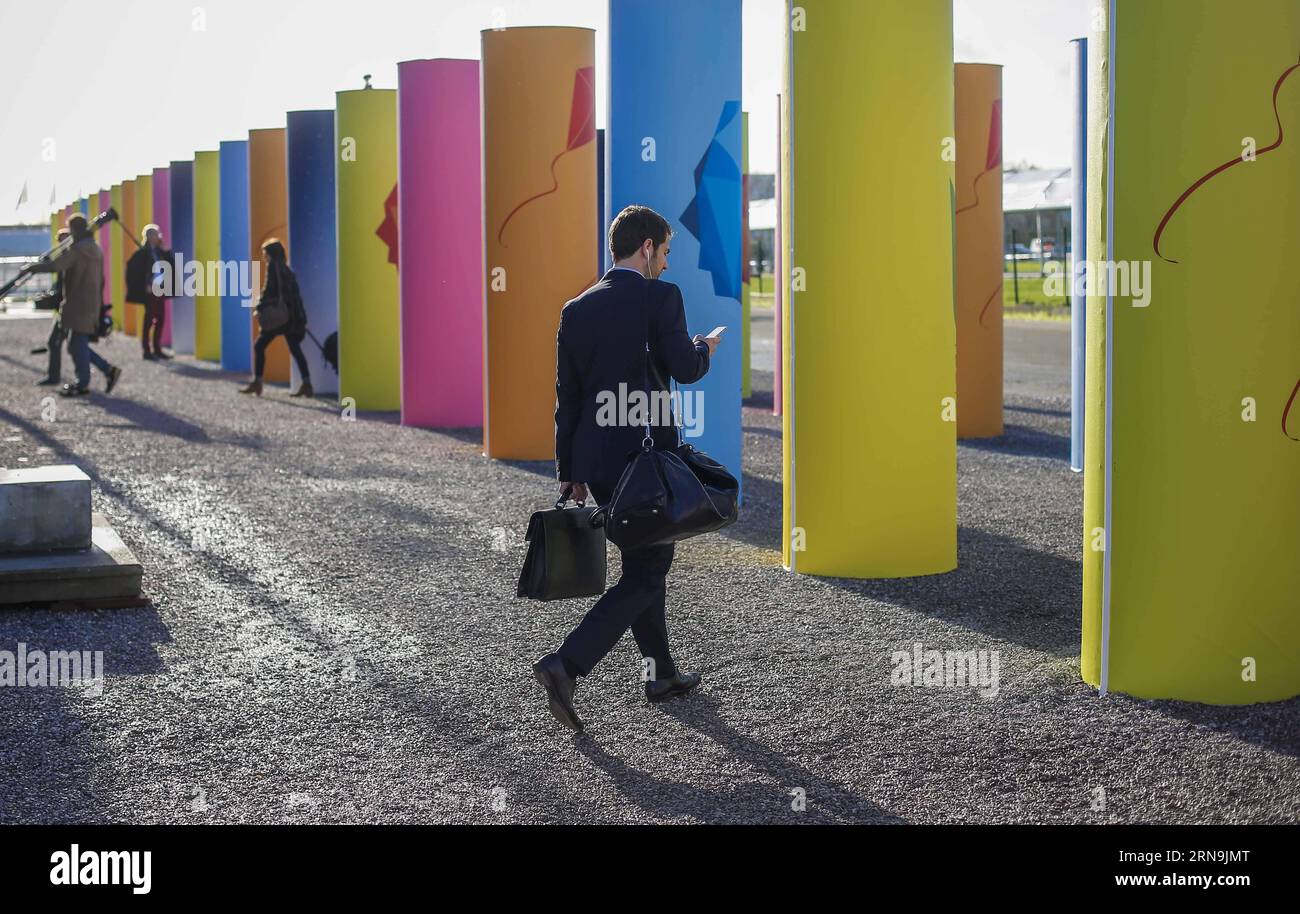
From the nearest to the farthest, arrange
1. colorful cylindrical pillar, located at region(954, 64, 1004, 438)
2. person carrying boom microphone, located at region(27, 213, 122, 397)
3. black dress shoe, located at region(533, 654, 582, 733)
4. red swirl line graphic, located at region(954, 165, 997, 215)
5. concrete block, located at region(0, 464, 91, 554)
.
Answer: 1. black dress shoe, located at region(533, 654, 582, 733)
2. concrete block, located at region(0, 464, 91, 554)
3. colorful cylindrical pillar, located at region(954, 64, 1004, 438)
4. red swirl line graphic, located at region(954, 165, 997, 215)
5. person carrying boom microphone, located at region(27, 213, 122, 397)

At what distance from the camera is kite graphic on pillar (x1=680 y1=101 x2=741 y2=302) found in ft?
38.8

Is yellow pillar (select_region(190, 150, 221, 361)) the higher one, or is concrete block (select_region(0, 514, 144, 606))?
yellow pillar (select_region(190, 150, 221, 361))

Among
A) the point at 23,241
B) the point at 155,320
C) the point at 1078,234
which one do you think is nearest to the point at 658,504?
the point at 1078,234

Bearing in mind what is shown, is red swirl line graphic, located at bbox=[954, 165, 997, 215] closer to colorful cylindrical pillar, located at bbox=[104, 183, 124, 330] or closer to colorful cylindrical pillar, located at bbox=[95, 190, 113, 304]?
colorful cylindrical pillar, located at bbox=[104, 183, 124, 330]

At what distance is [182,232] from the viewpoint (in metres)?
32.0

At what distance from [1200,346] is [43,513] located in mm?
5758

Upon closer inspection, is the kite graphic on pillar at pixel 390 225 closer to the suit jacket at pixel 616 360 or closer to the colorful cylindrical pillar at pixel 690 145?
the colorful cylindrical pillar at pixel 690 145

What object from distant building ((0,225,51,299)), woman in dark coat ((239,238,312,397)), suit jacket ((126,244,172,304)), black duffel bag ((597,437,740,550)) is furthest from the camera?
distant building ((0,225,51,299))

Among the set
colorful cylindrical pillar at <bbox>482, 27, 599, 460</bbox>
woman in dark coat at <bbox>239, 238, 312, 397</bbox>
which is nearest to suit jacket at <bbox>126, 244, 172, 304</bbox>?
woman in dark coat at <bbox>239, 238, 312, 397</bbox>

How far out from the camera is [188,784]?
18.1 ft

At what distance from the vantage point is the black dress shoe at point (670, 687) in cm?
655

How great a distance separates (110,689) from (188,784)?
1.44 meters

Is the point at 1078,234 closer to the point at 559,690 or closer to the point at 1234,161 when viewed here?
the point at 1234,161
